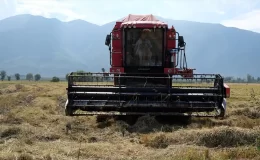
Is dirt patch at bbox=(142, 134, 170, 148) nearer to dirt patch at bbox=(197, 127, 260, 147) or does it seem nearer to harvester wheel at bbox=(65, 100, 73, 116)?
dirt patch at bbox=(197, 127, 260, 147)

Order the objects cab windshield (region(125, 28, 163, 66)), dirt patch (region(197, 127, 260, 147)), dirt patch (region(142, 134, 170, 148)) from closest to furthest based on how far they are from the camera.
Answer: dirt patch (region(197, 127, 260, 147))
dirt patch (region(142, 134, 170, 148))
cab windshield (region(125, 28, 163, 66))

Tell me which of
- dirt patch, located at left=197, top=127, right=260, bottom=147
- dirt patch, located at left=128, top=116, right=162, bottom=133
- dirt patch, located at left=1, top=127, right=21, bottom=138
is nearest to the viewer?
dirt patch, located at left=197, top=127, right=260, bottom=147

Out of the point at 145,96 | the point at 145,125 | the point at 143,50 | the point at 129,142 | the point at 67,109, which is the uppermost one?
the point at 143,50

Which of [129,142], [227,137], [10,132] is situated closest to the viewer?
[227,137]

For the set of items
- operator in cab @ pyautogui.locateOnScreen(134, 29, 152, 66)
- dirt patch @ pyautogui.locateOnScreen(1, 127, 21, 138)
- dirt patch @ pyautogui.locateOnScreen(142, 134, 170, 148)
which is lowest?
dirt patch @ pyautogui.locateOnScreen(142, 134, 170, 148)

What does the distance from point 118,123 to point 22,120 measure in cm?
298

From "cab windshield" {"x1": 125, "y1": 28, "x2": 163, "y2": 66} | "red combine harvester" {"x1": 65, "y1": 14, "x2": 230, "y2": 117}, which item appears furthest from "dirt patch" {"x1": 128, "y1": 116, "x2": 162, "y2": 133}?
"cab windshield" {"x1": 125, "y1": 28, "x2": 163, "y2": 66}

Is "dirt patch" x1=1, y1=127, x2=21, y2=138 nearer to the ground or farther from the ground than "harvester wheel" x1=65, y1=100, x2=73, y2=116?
nearer to the ground

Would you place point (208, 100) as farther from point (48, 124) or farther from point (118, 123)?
point (48, 124)

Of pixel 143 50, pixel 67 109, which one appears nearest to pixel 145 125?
pixel 67 109

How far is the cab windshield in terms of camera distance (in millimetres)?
13719

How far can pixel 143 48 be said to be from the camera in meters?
13.9

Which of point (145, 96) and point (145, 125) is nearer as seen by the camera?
point (145, 125)

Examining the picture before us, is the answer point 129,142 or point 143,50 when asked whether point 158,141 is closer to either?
point 129,142
